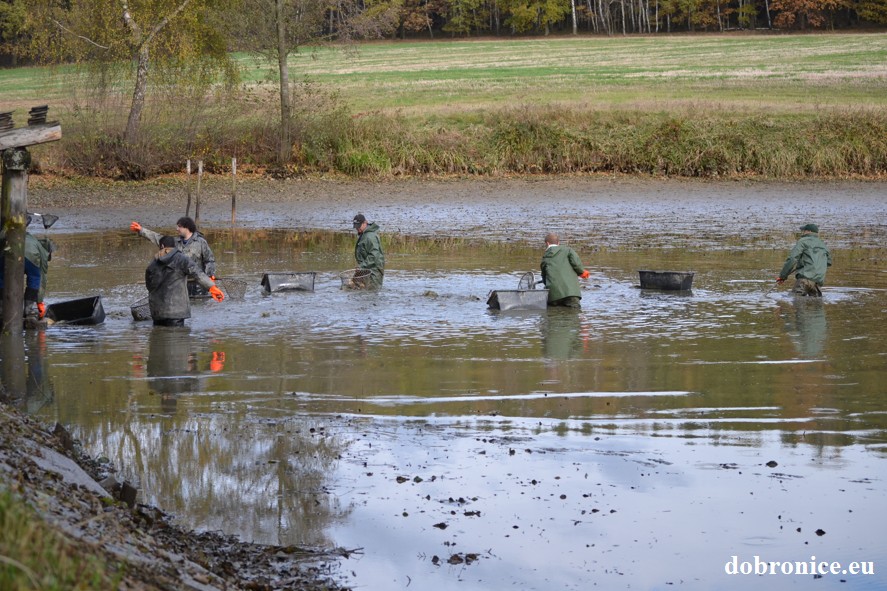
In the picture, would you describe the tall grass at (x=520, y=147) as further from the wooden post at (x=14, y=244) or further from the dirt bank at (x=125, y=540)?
the dirt bank at (x=125, y=540)

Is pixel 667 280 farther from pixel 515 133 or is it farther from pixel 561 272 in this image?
pixel 515 133

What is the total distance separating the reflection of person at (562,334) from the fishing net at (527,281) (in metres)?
0.77

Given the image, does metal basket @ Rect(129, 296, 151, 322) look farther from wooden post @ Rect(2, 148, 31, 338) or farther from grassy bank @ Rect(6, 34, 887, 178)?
grassy bank @ Rect(6, 34, 887, 178)

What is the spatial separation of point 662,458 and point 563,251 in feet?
27.9

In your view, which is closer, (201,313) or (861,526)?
(861,526)

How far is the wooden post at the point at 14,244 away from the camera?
1546 cm

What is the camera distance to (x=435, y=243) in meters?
27.1

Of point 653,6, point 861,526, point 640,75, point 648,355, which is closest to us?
point 861,526

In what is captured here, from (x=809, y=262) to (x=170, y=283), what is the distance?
9.89m

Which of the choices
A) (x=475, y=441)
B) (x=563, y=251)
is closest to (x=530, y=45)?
(x=563, y=251)

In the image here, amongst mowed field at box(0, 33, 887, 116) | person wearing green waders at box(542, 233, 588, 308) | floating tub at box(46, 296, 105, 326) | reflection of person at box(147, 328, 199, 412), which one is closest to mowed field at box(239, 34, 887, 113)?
mowed field at box(0, 33, 887, 116)

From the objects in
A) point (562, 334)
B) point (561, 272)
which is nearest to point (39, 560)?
point (562, 334)

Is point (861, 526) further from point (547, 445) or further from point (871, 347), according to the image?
point (871, 347)

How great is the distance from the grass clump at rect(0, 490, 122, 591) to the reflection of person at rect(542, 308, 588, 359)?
972cm
